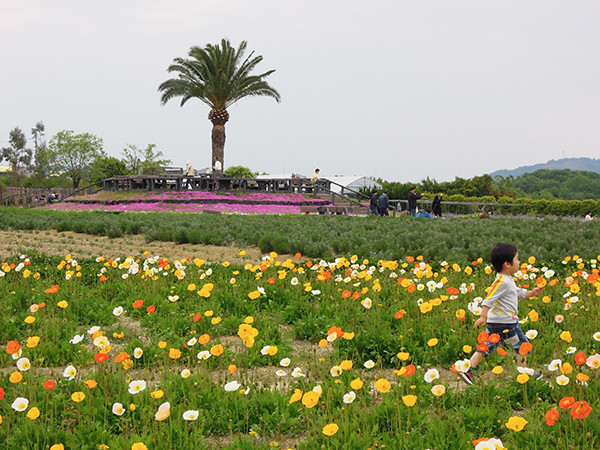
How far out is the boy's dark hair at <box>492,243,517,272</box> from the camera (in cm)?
356

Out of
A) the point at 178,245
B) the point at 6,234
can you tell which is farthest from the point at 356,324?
the point at 6,234

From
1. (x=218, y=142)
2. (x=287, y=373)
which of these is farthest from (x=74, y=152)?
(x=287, y=373)

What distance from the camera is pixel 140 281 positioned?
20.8ft

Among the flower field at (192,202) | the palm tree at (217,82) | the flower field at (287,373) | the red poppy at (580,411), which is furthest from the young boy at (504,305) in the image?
the palm tree at (217,82)

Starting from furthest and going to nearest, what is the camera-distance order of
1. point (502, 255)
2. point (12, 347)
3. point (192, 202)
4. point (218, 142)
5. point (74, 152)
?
point (74, 152)
point (218, 142)
point (192, 202)
point (502, 255)
point (12, 347)

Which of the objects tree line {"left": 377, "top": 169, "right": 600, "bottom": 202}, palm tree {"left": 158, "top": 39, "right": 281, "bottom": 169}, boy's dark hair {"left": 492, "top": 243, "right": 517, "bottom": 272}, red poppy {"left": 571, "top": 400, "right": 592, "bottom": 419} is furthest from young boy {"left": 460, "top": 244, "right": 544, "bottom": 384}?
tree line {"left": 377, "top": 169, "right": 600, "bottom": 202}

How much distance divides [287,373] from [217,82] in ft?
92.6

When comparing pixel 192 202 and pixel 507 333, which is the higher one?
pixel 192 202

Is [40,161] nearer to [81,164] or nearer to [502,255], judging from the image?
[81,164]

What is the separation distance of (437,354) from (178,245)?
8.41 metres

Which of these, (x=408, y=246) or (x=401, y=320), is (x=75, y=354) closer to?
(x=401, y=320)

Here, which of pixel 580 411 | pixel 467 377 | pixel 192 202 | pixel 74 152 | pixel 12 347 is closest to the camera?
pixel 580 411

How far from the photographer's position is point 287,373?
3746mm

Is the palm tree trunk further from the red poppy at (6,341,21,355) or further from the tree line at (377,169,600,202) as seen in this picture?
the red poppy at (6,341,21,355)
